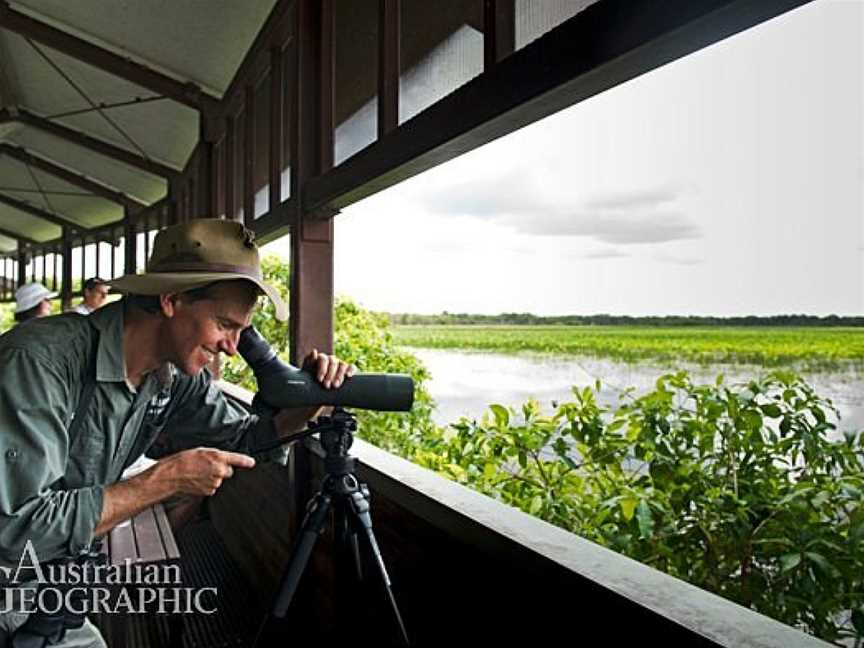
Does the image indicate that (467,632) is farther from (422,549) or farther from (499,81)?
(499,81)

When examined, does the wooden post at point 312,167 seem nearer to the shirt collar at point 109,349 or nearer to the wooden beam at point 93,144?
the shirt collar at point 109,349

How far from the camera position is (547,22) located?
1.37 metres

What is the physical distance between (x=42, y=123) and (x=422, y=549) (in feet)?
19.4

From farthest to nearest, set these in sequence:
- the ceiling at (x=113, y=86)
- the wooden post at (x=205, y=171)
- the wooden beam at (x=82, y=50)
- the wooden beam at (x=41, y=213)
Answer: the wooden beam at (x=41, y=213) < the wooden post at (x=205, y=171) < the wooden beam at (x=82, y=50) < the ceiling at (x=113, y=86)

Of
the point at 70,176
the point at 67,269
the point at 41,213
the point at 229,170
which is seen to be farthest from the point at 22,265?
the point at 229,170

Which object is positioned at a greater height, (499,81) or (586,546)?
(499,81)

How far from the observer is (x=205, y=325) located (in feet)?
4.83

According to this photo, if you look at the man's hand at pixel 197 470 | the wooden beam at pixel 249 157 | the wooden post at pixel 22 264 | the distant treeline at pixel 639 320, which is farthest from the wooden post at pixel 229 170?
the wooden post at pixel 22 264

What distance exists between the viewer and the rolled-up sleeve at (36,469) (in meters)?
1.18

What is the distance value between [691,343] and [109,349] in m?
1.08

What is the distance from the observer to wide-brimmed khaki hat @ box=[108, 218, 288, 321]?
143cm

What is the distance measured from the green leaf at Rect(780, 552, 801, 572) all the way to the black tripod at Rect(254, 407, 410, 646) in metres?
0.77

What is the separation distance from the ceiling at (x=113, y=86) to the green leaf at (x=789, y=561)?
2955 millimetres

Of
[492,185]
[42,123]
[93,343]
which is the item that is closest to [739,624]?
[93,343]
